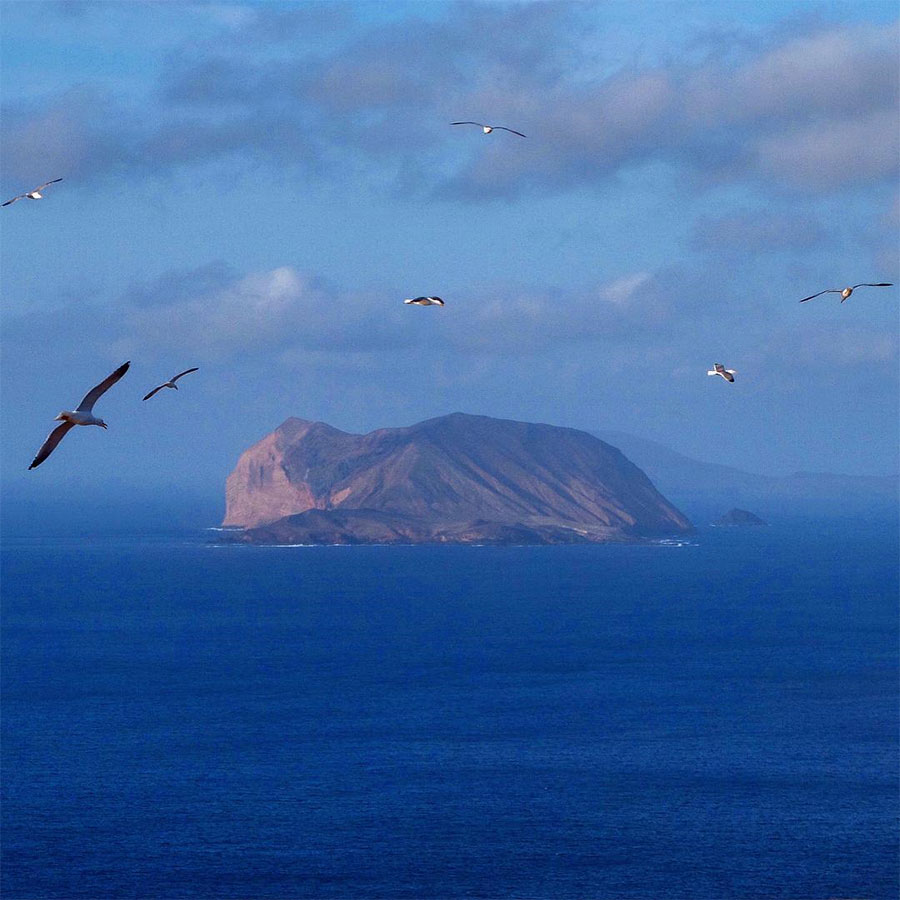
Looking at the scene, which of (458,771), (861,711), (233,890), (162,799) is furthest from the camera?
(861,711)

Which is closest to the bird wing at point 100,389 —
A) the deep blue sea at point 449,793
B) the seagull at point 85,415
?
the seagull at point 85,415

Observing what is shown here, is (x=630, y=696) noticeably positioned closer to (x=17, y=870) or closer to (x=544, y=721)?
(x=544, y=721)

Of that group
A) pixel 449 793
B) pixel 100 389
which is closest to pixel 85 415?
pixel 100 389

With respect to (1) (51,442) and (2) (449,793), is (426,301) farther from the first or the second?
(2) (449,793)

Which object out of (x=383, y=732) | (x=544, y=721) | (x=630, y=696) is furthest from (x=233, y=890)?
(x=630, y=696)

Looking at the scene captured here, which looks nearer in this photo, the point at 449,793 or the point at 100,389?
the point at 100,389

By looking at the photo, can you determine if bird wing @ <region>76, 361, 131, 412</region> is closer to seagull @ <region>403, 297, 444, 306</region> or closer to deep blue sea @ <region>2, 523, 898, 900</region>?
seagull @ <region>403, 297, 444, 306</region>
